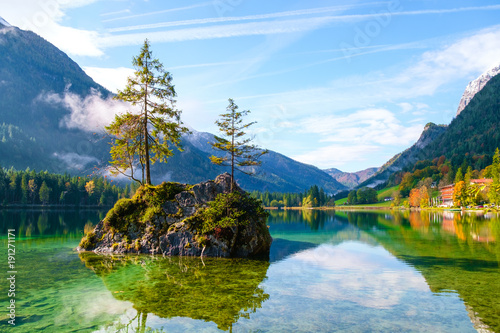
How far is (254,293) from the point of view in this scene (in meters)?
18.5

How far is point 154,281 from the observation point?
20.8 metres

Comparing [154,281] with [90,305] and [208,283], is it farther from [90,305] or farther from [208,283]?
[90,305]

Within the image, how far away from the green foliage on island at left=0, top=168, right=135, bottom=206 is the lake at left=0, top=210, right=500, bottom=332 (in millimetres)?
145499

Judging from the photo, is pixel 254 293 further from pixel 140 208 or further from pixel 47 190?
pixel 47 190

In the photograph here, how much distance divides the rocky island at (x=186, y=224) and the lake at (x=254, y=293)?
2325 millimetres

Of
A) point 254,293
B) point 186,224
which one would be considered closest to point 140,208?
point 186,224

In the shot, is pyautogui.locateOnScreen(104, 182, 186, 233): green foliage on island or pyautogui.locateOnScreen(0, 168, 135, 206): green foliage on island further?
pyautogui.locateOnScreen(0, 168, 135, 206): green foliage on island

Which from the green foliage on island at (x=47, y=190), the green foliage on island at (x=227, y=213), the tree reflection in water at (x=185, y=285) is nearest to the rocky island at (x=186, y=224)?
the green foliage on island at (x=227, y=213)

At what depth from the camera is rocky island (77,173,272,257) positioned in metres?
31.9

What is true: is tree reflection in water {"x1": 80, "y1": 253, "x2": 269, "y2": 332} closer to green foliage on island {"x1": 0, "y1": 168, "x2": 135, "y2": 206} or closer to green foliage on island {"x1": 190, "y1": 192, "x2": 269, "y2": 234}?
green foliage on island {"x1": 190, "y1": 192, "x2": 269, "y2": 234}

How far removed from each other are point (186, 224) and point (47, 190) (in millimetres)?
169125

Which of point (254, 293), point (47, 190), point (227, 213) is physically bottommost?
point (254, 293)

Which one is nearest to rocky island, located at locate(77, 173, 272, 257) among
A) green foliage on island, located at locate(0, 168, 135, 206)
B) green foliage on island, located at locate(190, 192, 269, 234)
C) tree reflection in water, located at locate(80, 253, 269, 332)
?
green foliage on island, located at locate(190, 192, 269, 234)

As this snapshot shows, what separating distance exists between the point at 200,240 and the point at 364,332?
21.0m
